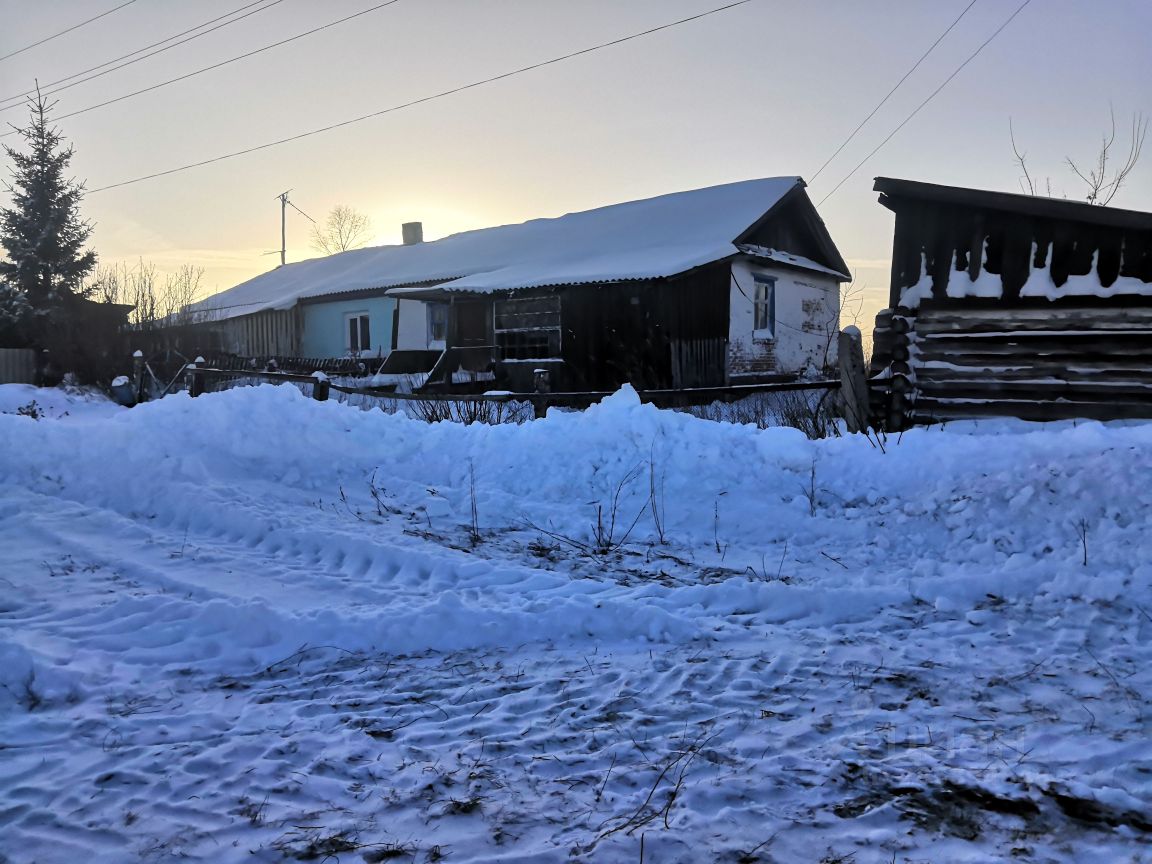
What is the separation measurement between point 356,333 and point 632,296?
1338cm

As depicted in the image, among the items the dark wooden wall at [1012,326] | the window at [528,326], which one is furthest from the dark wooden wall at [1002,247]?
the window at [528,326]

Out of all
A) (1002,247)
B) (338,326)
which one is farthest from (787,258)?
(338,326)

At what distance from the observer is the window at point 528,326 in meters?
19.2

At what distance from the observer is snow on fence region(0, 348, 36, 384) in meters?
22.8

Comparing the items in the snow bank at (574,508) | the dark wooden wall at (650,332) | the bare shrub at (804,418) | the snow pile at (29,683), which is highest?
the dark wooden wall at (650,332)

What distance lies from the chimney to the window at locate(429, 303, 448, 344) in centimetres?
1072

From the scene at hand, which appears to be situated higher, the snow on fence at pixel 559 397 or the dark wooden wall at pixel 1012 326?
the dark wooden wall at pixel 1012 326

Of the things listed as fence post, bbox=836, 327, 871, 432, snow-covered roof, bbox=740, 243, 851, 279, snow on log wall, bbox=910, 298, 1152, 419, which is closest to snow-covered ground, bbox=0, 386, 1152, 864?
fence post, bbox=836, 327, 871, 432

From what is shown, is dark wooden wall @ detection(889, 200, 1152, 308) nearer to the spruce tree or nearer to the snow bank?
the snow bank

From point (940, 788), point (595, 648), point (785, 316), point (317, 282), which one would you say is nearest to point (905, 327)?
point (595, 648)

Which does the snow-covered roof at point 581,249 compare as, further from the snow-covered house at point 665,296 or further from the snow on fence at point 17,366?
the snow on fence at point 17,366

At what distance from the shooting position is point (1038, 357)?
9195 millimetres

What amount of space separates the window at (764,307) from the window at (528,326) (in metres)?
5.18

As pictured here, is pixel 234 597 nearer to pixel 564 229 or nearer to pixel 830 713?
pixel 830 713
